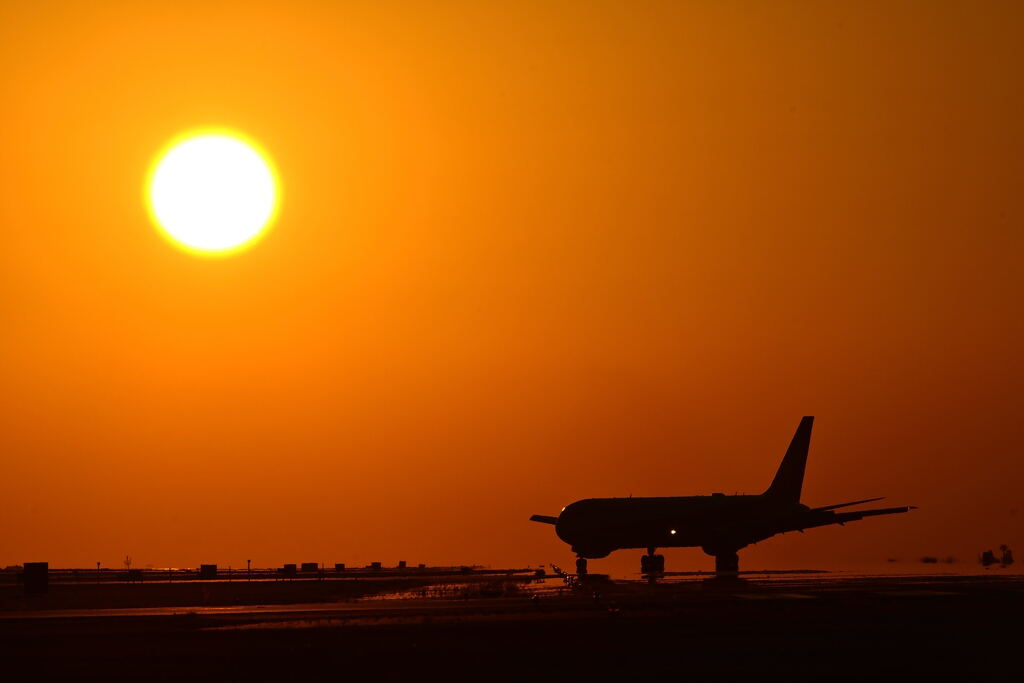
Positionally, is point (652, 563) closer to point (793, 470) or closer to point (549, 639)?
point (793, 470)

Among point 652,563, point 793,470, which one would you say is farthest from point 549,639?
point 793,470

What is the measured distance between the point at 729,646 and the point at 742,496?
64.6 meters

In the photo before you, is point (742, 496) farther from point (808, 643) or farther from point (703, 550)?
point (808, 643)

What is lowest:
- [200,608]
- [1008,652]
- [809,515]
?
[1008,652]

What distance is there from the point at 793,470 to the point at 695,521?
33.7 feet

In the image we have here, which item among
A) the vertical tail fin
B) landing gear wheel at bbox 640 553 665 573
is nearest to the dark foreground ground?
landing gear wheel at bbox 640 553 665 573

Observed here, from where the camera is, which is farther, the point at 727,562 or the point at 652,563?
the point at 727,562

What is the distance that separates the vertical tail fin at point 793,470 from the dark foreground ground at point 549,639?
4216 cm

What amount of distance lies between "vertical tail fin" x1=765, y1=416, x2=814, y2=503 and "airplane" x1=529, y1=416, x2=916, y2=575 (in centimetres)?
18

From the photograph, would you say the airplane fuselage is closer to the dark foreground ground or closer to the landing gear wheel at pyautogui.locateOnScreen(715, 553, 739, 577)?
the landing gear wheel at pyautogui.locateOnScreen(715, 553, 739, 577)

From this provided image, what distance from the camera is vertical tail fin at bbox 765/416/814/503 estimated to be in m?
99.9

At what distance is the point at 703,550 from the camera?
3984 inches

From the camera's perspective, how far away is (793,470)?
101250mm

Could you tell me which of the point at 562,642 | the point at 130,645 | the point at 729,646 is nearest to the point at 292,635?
the point at 130,645
